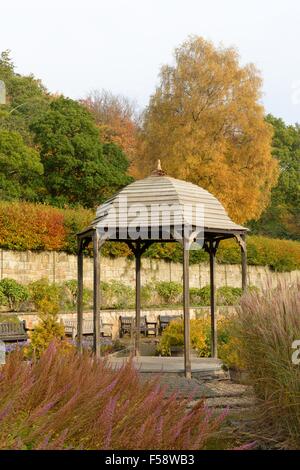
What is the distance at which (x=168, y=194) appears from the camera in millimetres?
10805

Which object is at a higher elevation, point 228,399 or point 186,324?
point 186,324

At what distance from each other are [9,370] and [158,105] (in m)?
24.2

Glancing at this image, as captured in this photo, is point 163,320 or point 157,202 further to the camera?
point 163,320

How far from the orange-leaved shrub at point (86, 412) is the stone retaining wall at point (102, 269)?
13149mm

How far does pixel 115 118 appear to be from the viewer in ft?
135

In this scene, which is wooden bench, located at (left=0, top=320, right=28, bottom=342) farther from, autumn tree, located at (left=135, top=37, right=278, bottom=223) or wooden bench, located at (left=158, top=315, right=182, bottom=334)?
autumn tree, located at (left=135, top=37, right=278, bottom=223)

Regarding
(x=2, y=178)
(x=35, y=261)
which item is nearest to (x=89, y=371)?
(x=35, y=261)

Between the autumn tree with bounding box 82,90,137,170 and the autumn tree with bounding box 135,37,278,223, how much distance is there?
8979 mm

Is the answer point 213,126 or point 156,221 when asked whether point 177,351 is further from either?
point 213,126

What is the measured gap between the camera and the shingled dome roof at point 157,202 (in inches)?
412

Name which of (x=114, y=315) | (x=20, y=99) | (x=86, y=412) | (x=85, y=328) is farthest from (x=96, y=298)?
(x=20, y=99)

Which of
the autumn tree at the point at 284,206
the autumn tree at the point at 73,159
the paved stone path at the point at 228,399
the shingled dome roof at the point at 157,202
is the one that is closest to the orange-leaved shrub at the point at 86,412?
the paved stone path at the point at 228,399

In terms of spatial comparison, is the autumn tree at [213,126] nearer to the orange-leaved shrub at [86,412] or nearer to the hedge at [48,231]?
the hedge at [48,231]

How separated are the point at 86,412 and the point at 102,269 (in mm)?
18146
